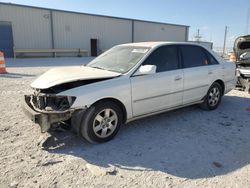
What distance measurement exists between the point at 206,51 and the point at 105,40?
24311 mm

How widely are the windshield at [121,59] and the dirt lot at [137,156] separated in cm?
121

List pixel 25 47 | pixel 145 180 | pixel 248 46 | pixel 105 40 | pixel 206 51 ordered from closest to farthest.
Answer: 1. pixel 145 180
2. pixel 206 51
3. pixel 248 46
4. pixel 25 47
5. pixel 105 40

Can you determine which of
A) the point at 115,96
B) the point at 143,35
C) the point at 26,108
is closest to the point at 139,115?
the point at 115,96

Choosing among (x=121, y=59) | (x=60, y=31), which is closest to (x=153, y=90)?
(x=121, y=59)

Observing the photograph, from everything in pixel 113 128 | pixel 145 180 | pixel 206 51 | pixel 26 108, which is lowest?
pixel 145 180

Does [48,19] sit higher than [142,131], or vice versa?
[48,19]

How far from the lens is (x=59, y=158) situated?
3.30m

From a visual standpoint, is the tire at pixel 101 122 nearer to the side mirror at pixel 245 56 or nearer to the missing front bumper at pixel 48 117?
the missing front bumper at pixel 48 117

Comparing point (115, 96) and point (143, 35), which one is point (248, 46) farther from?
point (143, 35)

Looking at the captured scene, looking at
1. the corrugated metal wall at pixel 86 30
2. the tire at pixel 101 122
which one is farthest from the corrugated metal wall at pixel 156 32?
the tire at pixel 101 122

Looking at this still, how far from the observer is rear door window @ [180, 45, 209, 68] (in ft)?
16.2

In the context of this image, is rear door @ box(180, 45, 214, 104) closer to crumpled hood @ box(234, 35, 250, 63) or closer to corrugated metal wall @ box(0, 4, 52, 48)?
crumpled hood @ box(234, 35, 250, 63)

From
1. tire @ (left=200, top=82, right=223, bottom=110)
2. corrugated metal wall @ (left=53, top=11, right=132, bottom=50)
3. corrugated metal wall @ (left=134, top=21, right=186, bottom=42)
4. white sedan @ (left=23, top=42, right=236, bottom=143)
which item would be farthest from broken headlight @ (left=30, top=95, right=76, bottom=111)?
corrugated metal wall @ (left=134, top=21, right=186, bottom=42)

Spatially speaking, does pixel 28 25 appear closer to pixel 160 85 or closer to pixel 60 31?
pixel 60 31
